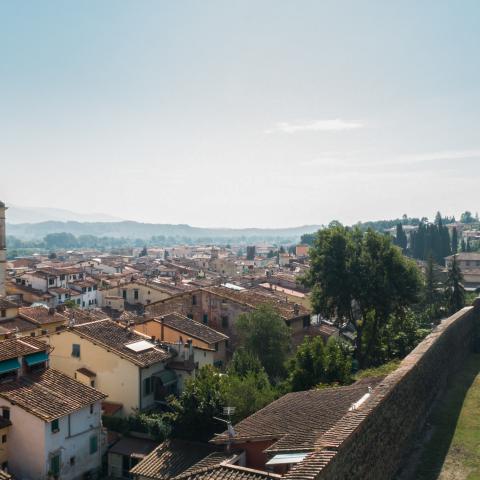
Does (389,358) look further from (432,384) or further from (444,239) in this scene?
(444,239)

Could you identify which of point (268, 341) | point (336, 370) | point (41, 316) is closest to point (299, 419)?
point (336, 370)

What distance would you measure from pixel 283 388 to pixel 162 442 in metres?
6.31

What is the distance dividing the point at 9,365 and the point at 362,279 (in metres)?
19.3

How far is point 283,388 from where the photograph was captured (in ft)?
87.0

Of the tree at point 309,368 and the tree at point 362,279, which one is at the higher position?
the tree at point 362,279

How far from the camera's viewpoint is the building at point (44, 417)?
21.2 m

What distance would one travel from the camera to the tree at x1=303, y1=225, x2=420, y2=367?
3269 centimetres

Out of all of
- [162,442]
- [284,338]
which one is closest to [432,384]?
[162,442]

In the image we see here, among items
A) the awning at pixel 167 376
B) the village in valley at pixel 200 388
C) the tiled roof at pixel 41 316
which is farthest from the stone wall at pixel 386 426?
the tiled roof at pixel 41 316

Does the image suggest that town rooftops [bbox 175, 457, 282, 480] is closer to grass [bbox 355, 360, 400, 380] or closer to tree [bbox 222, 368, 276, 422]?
tree [bbox 222, 368, 276, 422]

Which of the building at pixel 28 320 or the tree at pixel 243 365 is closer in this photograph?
the tree at pixel 243 365

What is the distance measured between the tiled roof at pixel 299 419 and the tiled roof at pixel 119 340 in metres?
9.42

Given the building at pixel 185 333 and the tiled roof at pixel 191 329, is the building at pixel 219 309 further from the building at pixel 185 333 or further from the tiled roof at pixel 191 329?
the tiled roof at pixel 191 329

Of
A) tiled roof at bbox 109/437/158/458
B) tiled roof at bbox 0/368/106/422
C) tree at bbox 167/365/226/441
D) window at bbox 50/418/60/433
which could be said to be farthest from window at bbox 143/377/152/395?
window at bbox 50/418/60/433
